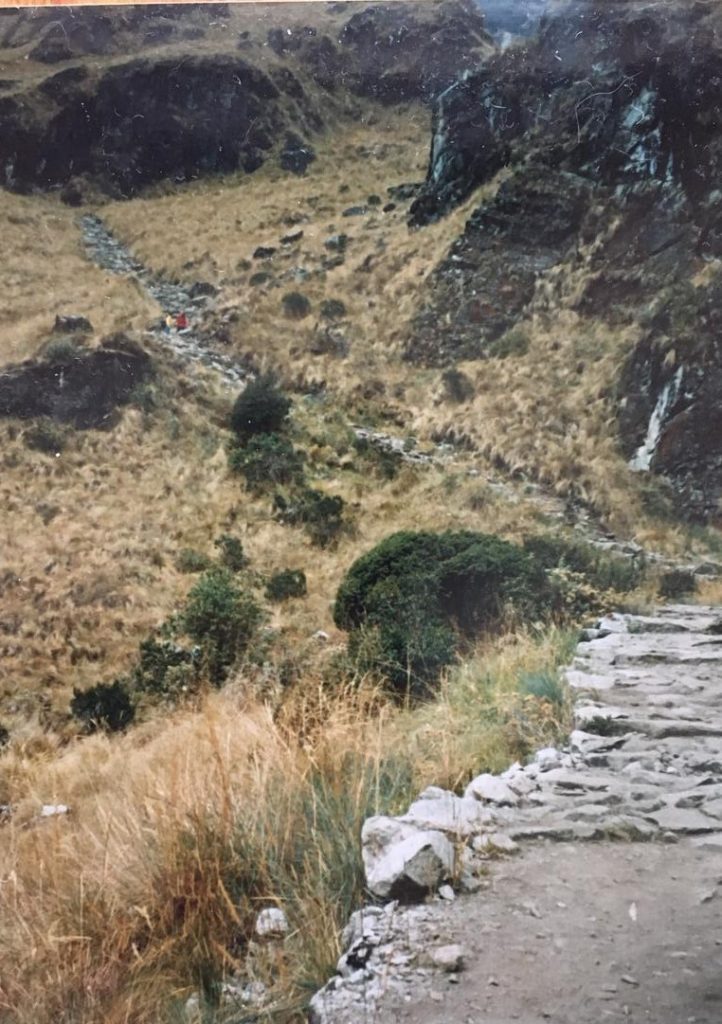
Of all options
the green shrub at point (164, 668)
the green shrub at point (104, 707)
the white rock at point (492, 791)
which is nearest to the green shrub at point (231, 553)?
the green shrub at point (164, 668)

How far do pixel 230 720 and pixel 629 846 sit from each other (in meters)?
1.53

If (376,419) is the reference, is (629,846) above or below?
below

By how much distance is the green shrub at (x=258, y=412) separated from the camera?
5129 mm

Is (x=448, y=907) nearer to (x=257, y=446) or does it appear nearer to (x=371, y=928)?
(x=371, y=928)

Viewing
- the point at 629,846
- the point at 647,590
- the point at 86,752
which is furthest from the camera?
the point at 647,590

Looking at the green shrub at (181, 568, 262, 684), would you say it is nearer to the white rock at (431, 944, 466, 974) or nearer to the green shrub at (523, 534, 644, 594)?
the green shrub at (523, 534, 644, 594)

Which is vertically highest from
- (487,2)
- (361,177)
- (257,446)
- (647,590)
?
(487,2)

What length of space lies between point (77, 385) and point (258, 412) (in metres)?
1.06

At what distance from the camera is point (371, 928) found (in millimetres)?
2221

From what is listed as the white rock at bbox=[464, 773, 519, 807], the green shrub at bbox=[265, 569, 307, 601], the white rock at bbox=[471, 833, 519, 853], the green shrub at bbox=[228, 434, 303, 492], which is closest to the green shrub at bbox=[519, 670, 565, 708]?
the white rock at bbox=[464, 773, 519, 807]

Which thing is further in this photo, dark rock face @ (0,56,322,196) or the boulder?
dark rock face @ (0,56,322,196)

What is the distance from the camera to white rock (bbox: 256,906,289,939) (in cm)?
240

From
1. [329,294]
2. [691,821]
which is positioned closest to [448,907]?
[691,821]

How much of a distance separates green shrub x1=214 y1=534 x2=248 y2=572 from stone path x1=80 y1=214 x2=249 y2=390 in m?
1.10
